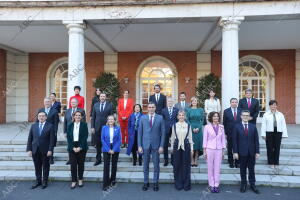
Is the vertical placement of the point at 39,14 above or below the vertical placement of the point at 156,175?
above

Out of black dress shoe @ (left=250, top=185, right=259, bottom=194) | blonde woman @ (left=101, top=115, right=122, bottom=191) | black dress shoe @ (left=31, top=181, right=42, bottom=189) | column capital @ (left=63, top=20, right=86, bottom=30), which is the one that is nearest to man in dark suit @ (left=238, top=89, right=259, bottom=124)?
black dress shoe @ (left=250, top=185, right=259, bottom=194)

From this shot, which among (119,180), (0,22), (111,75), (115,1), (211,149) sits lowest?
(119,180)

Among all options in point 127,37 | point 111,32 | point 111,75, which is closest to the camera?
point 111,32

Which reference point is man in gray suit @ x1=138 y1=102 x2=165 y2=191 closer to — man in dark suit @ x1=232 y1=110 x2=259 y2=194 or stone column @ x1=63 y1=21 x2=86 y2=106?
man in dark suit @ x1=232 y1=110 x2=259 y2=194

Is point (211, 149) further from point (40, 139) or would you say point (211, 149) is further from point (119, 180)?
point (40, 139)

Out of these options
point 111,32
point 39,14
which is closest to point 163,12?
point 111,32

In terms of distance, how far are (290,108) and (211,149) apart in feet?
32.8

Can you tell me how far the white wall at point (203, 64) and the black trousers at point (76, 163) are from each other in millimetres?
9176

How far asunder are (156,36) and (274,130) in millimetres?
6132

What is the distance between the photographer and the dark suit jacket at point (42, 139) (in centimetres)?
519

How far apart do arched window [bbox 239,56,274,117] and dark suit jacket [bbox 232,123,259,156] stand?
8.89 m

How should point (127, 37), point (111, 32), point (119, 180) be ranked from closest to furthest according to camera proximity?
1. point (119, 180)
2. point (111, 32)
3. point (127, 37)

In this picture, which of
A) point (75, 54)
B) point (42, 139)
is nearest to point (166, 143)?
point (42, 139)

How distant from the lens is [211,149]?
16.4 feet
